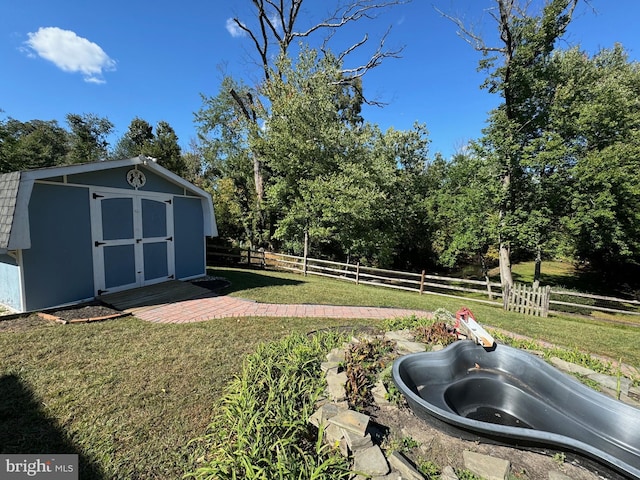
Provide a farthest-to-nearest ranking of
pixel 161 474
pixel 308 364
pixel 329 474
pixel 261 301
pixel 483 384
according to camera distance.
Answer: pixel 261 301 < pixel 308 364 < pixel 483 384 < pixel 161 474 < pixel 329 474

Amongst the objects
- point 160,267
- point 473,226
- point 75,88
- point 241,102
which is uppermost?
point 75,88

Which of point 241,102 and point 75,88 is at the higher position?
point 75,88

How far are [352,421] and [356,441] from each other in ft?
0.50

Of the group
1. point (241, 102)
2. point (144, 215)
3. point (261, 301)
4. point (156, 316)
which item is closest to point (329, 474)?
point (156, 316)

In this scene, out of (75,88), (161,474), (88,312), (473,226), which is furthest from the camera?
(75,88)

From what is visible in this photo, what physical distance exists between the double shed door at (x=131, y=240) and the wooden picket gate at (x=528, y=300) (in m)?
9.75

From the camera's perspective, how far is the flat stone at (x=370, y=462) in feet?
5.50

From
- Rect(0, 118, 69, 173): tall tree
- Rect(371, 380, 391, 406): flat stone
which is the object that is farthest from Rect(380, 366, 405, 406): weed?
Rect(0, 118, 69, 173): tall tree

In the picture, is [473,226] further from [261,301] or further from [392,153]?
[261,301]

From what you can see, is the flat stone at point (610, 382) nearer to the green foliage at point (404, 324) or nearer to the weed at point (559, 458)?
the weed at point (559, 458)

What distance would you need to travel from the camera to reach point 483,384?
9.48ft

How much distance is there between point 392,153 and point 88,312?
15.3m

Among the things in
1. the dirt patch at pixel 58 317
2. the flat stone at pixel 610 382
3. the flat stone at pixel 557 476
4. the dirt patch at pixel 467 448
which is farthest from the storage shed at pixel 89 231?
the flat stone at pixel 610 382

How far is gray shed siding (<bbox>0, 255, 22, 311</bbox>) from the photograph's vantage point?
4945 mm
